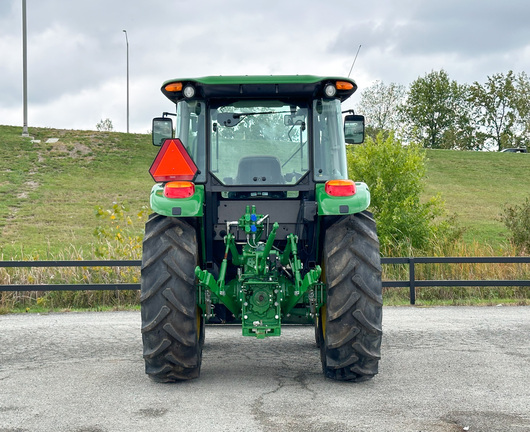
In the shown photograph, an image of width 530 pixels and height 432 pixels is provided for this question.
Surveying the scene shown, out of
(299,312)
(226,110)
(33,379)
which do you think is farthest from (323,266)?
(33,379)

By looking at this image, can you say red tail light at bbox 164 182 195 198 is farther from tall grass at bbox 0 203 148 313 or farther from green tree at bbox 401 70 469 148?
green tree at bbox 401 70 469 148

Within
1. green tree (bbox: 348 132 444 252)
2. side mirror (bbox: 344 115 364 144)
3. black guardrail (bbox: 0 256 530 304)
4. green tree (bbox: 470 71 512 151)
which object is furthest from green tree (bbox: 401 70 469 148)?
side mirror (bbox: 344 115 364 144)

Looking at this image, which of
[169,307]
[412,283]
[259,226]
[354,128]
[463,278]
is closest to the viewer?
[169,307]

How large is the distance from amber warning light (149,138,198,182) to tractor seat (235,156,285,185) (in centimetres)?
57

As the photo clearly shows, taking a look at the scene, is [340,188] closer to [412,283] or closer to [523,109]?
[412,283]

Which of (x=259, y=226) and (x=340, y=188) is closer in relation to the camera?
(x=340, y=188)

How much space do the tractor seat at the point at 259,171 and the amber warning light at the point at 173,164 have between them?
1.89 ft

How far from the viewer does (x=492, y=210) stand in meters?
35.9

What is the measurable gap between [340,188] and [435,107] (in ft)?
214

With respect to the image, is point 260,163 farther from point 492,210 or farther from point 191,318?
point 492,210

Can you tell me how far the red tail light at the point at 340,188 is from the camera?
6230 mm

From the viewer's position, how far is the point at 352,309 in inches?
239

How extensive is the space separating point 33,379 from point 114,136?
40813 millimetres

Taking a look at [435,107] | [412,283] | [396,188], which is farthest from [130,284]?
[435,107]
